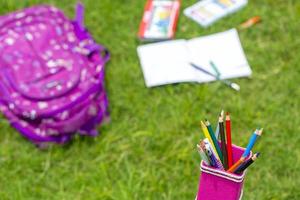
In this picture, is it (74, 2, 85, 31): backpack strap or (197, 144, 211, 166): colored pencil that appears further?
(74, 2, 85, 31): backpack strap

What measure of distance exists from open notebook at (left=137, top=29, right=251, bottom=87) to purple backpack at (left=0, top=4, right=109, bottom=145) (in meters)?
0.23

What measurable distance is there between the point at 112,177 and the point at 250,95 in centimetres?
73

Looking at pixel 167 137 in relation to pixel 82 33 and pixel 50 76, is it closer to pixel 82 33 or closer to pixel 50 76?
pixel 50 76

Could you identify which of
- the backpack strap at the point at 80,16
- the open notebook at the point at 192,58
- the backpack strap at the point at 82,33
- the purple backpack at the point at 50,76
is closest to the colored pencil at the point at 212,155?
the purple backpack at the point at 50,76

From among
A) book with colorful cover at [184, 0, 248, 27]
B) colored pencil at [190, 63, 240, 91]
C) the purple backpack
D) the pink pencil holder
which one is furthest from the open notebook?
the pink pencil holder

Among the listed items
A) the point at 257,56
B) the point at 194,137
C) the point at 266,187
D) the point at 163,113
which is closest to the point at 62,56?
the point at 163,113

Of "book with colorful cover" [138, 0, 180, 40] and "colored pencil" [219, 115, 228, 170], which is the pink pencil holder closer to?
"colored pencil" [219, 115, 228, 170]

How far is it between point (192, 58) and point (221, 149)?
1226 mm

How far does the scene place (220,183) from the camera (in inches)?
62.8

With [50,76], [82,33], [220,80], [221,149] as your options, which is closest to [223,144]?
[221,149]

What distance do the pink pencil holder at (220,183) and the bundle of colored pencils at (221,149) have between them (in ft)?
0.06

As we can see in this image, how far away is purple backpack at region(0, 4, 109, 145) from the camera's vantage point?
8.07 feet

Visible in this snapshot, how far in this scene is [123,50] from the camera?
2.86 metres

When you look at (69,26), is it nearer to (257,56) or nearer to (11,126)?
(11,126)
